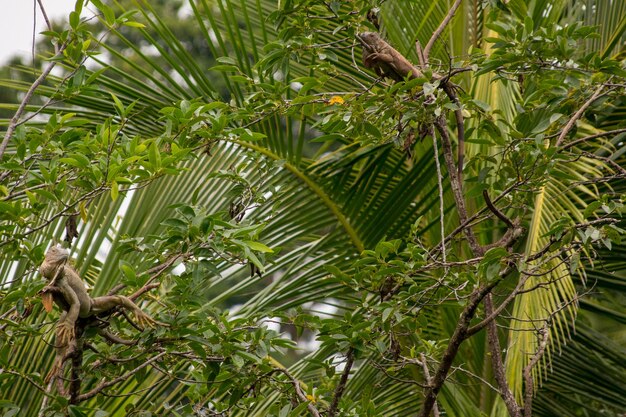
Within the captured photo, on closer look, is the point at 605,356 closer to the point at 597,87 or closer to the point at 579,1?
the point at 579,1

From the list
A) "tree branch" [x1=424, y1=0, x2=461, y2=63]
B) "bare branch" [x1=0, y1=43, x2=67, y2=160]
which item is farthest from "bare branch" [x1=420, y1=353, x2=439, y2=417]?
"bare branch" [x1=0, y1=43, x2=67, y2=160]

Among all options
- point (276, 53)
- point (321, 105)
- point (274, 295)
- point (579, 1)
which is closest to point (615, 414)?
point (274, 295)

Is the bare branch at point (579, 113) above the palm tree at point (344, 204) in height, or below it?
below

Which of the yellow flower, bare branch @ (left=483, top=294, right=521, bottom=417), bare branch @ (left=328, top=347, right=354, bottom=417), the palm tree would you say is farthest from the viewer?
the palm tree

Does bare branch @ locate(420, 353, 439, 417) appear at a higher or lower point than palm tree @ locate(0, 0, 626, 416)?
lower

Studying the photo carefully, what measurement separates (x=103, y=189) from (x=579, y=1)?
286cm

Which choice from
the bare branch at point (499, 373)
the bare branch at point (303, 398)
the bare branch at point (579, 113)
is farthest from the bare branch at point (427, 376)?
the bare branch at point (579, 113)

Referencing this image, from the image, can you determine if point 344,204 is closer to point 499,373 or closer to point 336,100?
point 336,100

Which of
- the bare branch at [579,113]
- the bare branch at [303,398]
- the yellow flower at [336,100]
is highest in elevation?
the yellow flower at [336,100]

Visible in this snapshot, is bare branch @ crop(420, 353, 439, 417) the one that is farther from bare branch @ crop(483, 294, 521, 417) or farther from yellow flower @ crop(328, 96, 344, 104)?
yellow flower @ crop(328, 96, 344, 104)

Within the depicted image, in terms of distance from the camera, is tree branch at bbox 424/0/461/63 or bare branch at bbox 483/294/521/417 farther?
tree branch at bbox 424/0/461/63

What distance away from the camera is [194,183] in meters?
3.86

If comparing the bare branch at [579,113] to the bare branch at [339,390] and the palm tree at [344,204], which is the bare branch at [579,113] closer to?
the palm tree at [344,204]

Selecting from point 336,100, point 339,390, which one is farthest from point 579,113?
point 339,390
